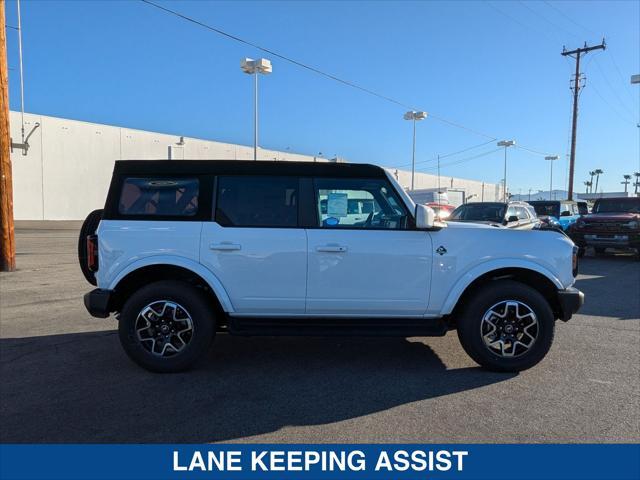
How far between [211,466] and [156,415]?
834mm

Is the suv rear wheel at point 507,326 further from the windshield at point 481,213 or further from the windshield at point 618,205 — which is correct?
the windshield at point 618,205

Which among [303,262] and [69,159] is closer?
[303,262]

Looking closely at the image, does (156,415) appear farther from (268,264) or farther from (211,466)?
(268,264)

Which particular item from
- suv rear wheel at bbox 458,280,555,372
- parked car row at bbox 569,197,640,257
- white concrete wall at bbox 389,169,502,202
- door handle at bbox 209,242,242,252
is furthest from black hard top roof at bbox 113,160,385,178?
white concrete wall at bbox 389,169,502,202

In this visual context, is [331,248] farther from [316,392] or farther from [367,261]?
[316,392]

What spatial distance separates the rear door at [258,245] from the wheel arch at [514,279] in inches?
57.3

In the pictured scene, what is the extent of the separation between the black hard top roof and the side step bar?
4.63ft

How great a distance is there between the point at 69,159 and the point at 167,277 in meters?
31.6

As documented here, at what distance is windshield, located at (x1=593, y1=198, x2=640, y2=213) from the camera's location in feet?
50.3

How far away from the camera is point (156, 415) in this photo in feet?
11.7

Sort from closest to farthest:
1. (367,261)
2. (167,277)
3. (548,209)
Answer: (367,261)
(167,277)
(548,209)

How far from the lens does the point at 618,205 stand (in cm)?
1570

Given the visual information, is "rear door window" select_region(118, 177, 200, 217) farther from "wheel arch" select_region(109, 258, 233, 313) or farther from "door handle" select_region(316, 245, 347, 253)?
"door handle" select_region(316, 245, 347, 253)

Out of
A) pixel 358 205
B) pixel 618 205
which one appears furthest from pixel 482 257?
pixel 618 205
